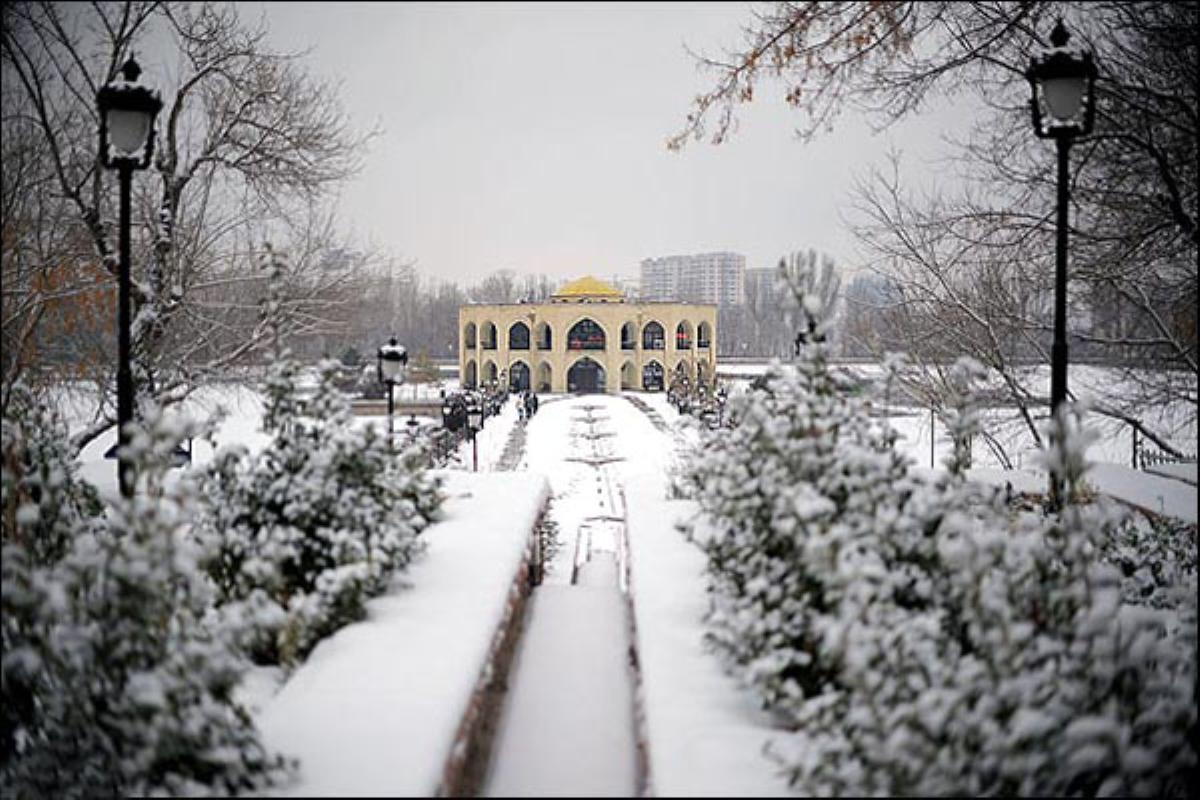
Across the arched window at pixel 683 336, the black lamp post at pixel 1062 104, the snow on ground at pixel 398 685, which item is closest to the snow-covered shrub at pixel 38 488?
the snow on ground at pixel 398 685

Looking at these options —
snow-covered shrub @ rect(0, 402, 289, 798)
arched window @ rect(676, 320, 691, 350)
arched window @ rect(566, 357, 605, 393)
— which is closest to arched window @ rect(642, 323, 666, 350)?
arched window @ rect(676, 320, 691, 350)

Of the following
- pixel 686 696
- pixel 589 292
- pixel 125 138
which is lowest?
pixel 686 696

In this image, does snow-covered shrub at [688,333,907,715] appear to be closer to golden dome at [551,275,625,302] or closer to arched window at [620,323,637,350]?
arched window at [620,323,637,350]

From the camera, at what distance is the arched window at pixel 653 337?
55.6 metres

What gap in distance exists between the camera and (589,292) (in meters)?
57.5

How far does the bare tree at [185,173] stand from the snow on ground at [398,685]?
6685 mm

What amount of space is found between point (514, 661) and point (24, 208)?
335 inches

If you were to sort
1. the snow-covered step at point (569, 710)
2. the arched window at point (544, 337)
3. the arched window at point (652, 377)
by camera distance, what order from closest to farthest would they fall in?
the snow-covered step at point (569, 710) < the arched window at point (544, 337) < the arched window at point (652, 377)

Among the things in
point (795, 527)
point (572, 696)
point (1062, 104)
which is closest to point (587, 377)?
point (1062, 104)

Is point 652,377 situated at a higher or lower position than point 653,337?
lower

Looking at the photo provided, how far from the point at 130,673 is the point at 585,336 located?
52.2 m

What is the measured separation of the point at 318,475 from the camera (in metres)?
5.94

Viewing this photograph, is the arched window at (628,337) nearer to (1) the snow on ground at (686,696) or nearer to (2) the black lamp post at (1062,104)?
(1) the snow on ground at (686,696)

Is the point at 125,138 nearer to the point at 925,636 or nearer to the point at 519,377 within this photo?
the point at 925,636
